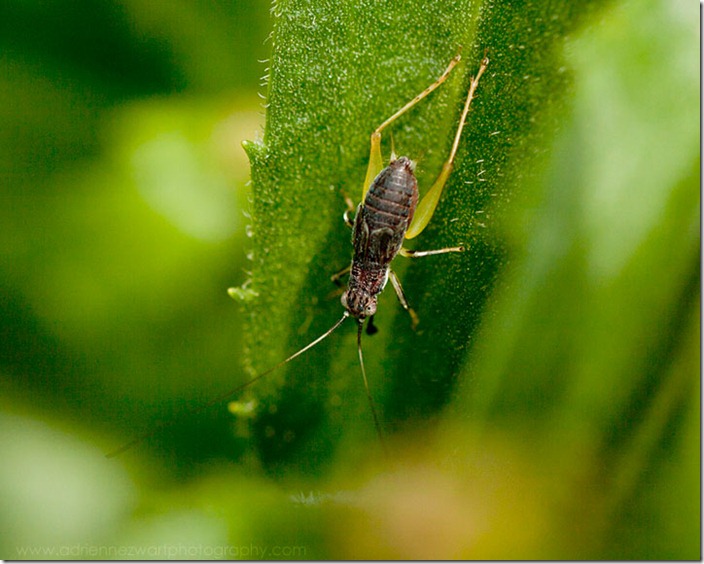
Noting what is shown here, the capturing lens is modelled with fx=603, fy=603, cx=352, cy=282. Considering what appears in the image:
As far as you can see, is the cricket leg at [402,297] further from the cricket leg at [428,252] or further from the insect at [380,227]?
the cricket leg at [428,252]

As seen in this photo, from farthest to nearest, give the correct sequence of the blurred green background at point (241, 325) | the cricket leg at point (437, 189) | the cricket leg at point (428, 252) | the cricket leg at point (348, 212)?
the cricket leg at point (348, 212) → the cricket leg at point (428, 252) → the cricket leg at point (437, 189) → the blurred green background at point (241, 325)

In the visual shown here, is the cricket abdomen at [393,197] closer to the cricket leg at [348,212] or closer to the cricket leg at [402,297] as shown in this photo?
the cricket leg at [348,212]

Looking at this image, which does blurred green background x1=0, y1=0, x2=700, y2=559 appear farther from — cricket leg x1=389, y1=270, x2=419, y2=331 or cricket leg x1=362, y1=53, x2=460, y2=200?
cricket leg x1=362, y1=53, x2=460, y2=200

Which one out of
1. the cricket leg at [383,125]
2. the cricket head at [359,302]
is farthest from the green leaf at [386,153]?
the cricket head at [359,302]

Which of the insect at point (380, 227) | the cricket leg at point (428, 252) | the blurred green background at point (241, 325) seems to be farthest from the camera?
the insect at point (380, 227)

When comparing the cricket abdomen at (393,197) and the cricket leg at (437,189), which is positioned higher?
the cricket abdomen at (393,197)

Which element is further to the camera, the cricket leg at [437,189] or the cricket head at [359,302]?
the cricket head at [359,302]

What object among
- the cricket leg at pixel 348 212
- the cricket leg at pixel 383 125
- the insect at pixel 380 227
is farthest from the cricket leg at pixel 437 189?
the cricket leg at pixel 348 212

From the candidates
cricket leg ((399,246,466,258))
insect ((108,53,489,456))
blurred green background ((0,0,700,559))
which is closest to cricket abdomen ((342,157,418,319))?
insect ((108,53,489,456))

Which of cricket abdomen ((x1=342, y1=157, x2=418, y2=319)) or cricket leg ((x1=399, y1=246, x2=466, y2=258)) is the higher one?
cricket abdomen ((x1=342, y1=157, x2=418, y2=319))
